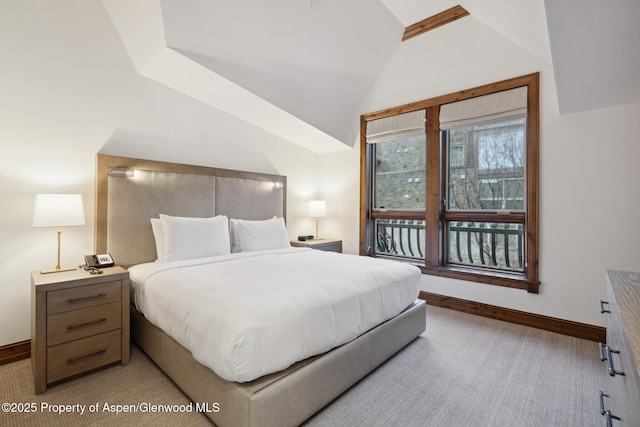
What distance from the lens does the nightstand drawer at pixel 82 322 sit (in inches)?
74.6

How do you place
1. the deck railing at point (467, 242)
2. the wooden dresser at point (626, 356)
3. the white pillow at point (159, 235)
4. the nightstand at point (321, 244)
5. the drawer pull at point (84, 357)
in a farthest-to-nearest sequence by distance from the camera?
the nightstand at point (321, 244) < the deck railing at point (467, 242) < the white pillow at point (159, 235) < the drawer pull at point (84, 357) < the wooden dresser at point (626, 356)

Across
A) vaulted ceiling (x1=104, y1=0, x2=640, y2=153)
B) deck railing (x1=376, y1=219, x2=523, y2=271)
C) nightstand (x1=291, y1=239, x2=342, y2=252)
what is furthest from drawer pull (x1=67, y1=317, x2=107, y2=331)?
deck railing (x1=376, y1=219, x2=523, y2=271)

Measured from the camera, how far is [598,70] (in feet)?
7.36

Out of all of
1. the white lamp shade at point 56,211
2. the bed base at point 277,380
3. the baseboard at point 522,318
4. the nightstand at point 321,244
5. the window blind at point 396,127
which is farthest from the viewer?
the nightstand at point 321,244

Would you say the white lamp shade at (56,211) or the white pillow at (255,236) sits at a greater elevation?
the white lamp shade at (56,211)

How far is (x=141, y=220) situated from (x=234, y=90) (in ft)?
5.21

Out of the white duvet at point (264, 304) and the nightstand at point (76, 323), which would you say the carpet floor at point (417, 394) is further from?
the white duvet at point (264, 304)

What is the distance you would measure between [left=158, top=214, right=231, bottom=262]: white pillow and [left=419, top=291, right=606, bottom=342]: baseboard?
2.55 m

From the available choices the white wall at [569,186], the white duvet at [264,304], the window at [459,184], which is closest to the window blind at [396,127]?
the window at [459,184]

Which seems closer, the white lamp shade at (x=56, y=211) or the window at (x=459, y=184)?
the white lamp shade at (x=56, y=211)

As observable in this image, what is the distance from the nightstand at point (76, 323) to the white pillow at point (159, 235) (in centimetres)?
53

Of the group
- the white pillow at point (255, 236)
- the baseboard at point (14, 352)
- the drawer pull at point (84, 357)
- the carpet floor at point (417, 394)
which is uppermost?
the white pillow at point (255, 236)

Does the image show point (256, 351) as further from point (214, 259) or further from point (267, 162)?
point (267, 162)

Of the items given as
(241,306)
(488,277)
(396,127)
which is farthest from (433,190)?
(241,306)
